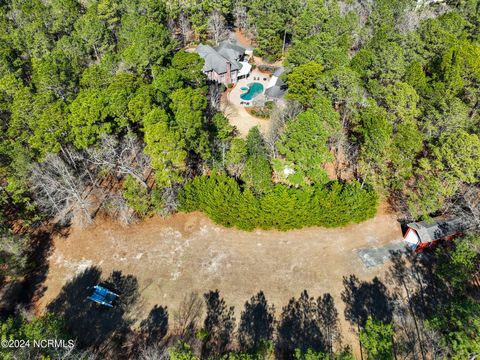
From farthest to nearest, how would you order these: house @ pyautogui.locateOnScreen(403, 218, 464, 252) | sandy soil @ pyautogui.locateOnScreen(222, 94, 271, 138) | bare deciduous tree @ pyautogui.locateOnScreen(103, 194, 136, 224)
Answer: sandy soil @ pyautogui.locateOnScreen(222, 94, 271, 138) < bare deciduous tree @ pyautogui.locateOnScreen(103, 194, 136, 224) < house @ pyautogui.locateOnScreen(403, 218, 464, 252)

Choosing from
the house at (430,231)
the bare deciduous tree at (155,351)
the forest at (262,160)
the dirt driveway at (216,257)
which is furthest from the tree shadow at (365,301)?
the bare deciduous tree at (155,351)

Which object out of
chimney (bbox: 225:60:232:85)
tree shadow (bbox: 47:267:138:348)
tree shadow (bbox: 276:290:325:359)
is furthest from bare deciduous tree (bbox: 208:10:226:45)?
tree shadow (bbox: 276:290:325:359)

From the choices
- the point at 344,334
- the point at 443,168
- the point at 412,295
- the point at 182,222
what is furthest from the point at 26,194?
the point at 443,168

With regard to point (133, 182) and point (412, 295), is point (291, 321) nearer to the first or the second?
point (412, 295)

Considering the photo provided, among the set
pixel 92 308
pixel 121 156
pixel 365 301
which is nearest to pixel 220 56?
pixel 121 156

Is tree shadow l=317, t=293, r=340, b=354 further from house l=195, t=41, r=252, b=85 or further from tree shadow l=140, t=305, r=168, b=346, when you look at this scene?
house l=195, t=41, r=252, b=85

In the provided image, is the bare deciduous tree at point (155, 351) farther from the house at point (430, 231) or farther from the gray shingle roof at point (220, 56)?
the gray shingle roof at point (220, 56)
